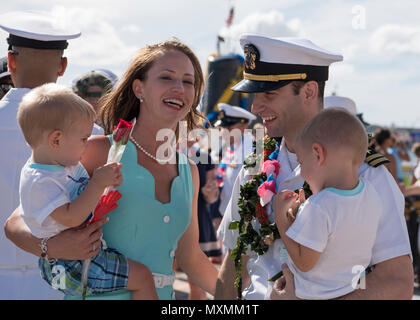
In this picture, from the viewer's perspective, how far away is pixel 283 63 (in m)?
2.67

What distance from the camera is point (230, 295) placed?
108 inches

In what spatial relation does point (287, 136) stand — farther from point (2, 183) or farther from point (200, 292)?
point (200, 292)

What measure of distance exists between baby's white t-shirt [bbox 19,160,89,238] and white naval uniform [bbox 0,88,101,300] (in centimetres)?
56

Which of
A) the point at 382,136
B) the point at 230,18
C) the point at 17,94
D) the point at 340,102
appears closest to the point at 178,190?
the point at 17,94

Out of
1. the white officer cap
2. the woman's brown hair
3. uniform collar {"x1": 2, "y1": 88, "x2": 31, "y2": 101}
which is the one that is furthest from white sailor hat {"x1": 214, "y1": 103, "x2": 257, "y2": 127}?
uniform collar {"x1": 2, "y1": 88, "x2": 31, "y2": 101}

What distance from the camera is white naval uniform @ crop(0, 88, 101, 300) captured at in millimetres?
2791

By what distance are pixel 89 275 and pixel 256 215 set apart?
839 mm

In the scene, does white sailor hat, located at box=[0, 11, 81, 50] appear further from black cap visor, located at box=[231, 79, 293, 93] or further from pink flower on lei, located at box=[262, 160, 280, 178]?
pink flower on lei, located at box=[262, 160, 280, 178]

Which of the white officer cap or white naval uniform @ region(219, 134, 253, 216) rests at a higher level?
the white officer cap

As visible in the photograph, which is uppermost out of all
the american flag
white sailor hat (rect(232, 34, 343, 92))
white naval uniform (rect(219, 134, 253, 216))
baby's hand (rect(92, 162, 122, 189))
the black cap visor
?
the american flag

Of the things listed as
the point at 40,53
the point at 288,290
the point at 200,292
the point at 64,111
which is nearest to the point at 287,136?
the point at 288,290

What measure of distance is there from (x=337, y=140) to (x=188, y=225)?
1074 millimetres

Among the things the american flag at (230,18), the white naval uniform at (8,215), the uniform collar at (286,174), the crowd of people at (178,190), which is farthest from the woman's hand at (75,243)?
the american flag at (230,18)

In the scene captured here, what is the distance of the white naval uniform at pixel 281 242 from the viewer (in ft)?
7.12
